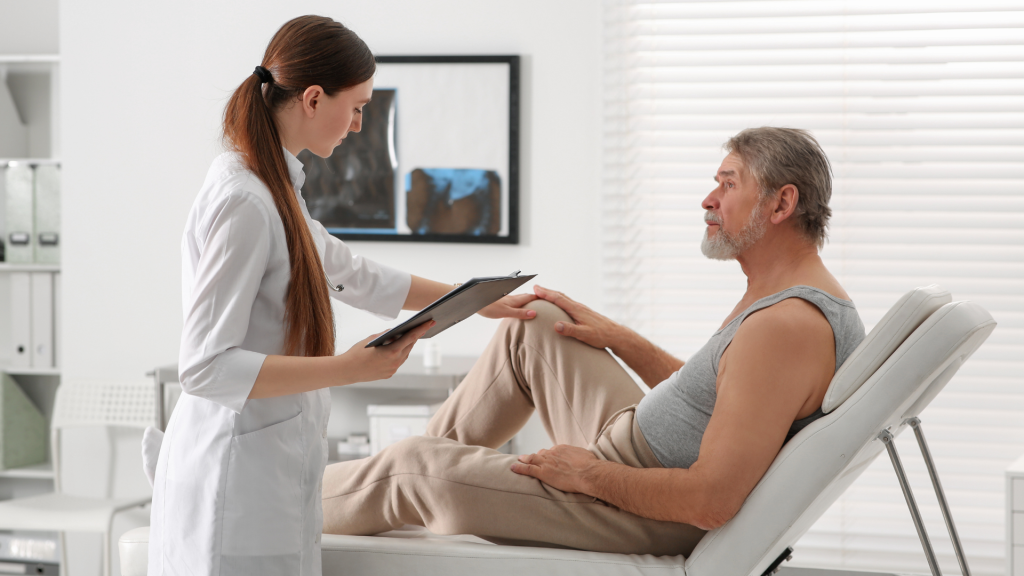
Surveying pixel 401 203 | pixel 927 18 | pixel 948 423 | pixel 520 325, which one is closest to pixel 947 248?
pixel 948 423

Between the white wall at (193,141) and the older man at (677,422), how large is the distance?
1061mm

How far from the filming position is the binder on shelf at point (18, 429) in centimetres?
293

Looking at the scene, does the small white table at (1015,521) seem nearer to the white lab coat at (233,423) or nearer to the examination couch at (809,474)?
the examination couch at (809,474)

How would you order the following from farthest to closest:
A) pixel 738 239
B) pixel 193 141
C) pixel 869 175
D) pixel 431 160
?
pixel 193 141, pixel 431 160, pixel 869 175, pixel 738 239

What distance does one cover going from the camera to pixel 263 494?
1.15 metres

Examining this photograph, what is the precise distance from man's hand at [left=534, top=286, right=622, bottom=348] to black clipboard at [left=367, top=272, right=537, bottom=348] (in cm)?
42

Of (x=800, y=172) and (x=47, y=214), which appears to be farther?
(x=47, y=214)

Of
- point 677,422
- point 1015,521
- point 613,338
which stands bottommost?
point 1015,521

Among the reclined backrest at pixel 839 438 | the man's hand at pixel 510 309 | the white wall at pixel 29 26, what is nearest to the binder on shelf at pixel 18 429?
the white wall at pixel 29 26

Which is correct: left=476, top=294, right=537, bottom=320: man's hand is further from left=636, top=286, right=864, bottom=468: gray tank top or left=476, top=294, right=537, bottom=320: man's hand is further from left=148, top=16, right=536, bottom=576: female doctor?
left=148, top=16, right=536, bottom=576: female doctor

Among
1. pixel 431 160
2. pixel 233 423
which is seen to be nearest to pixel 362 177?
pixel 431 160

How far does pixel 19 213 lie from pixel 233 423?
2.33 meters

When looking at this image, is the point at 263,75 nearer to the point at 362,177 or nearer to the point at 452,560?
the point at 452,560

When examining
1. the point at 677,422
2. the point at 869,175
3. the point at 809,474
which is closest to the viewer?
the point at 809,474
